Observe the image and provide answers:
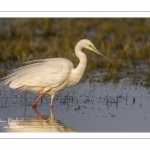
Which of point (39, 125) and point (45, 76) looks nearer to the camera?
point (39, 125)

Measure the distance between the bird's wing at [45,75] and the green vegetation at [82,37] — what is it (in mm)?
2023

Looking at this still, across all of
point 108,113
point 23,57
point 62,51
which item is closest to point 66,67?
point 108,113

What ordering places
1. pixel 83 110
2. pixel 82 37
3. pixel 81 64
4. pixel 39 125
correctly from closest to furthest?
pixel 39 125, pixel 83 110, pixel 81 64, pixel 82 37

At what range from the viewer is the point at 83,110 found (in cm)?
1114

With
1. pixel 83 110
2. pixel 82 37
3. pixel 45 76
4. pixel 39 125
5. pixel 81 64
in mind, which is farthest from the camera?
pixel 82 37

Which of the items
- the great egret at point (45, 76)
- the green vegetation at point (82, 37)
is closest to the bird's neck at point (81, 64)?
the great egret at point (45, 76)

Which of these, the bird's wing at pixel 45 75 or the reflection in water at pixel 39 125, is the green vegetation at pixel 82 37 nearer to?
the bird's wing at pixel 45 75

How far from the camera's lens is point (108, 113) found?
1092cm

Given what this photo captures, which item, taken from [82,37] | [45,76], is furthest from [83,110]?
[82,37]

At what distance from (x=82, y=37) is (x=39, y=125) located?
8.17 meters

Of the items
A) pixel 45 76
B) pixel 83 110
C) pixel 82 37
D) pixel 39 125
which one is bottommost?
pixel 39 125

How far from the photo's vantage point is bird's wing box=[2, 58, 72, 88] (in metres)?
11.3

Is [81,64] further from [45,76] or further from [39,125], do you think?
[39,125]
